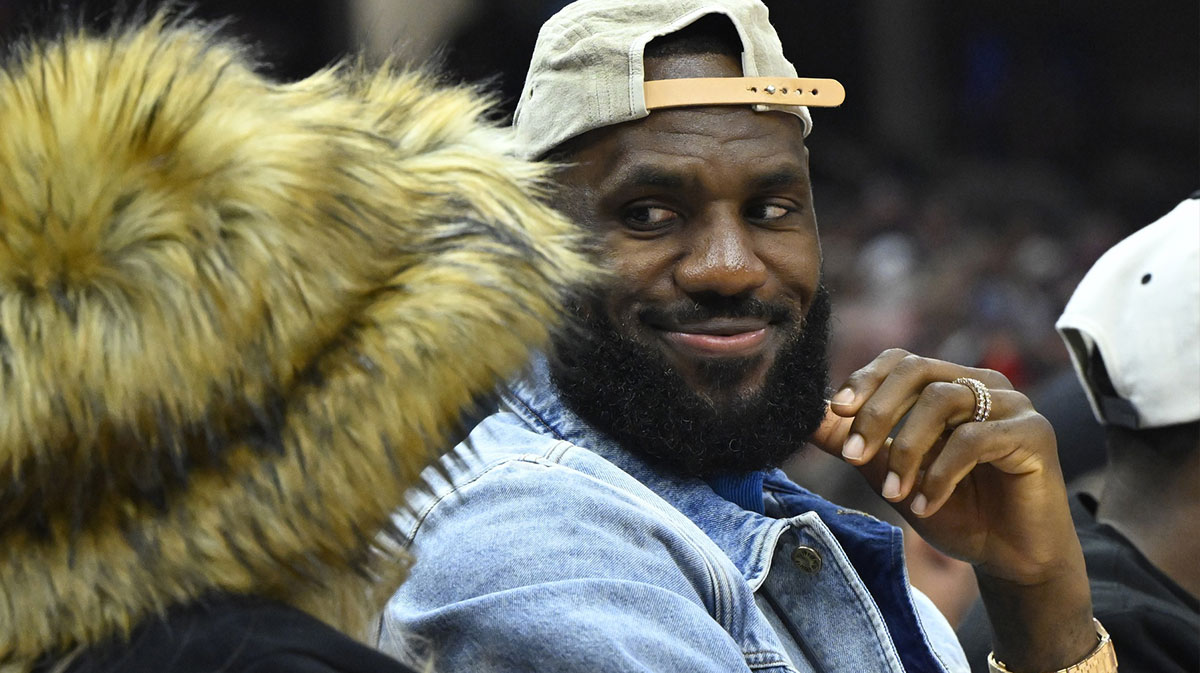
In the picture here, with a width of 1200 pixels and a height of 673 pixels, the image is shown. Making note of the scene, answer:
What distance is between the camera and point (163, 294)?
1.03 metres

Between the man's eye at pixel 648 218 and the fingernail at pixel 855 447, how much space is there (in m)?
0.39

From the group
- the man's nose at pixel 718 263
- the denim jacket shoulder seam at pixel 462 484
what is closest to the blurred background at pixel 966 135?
the man's nose at pixel 718 263

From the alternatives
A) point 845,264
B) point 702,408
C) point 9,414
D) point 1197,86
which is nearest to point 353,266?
point 9,414

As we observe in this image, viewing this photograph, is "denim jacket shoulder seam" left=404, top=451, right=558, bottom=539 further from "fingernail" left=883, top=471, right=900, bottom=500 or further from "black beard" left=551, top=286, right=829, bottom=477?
"fingernail" left=883, top=471, right=900, bottom=500

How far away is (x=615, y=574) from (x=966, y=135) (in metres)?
8.74

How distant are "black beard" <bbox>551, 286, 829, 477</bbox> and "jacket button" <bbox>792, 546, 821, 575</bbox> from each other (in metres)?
0.17

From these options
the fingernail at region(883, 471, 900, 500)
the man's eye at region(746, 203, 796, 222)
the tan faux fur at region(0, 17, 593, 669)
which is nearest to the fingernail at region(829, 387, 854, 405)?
the fingernail at region(883, 471, 900, 500)

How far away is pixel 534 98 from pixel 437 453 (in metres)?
1.03

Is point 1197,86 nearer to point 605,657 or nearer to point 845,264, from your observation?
point 845,264

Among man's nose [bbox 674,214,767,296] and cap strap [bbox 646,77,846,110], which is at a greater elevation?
cap strap [bbox 646,77,846,110]

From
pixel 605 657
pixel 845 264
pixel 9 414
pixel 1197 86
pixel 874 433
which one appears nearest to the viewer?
pixel 9 414

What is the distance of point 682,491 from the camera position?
190 centimetres

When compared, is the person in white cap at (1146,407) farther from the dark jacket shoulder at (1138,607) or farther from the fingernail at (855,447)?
the fingernail at (855,447)

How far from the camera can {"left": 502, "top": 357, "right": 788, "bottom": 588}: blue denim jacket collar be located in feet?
5.87
